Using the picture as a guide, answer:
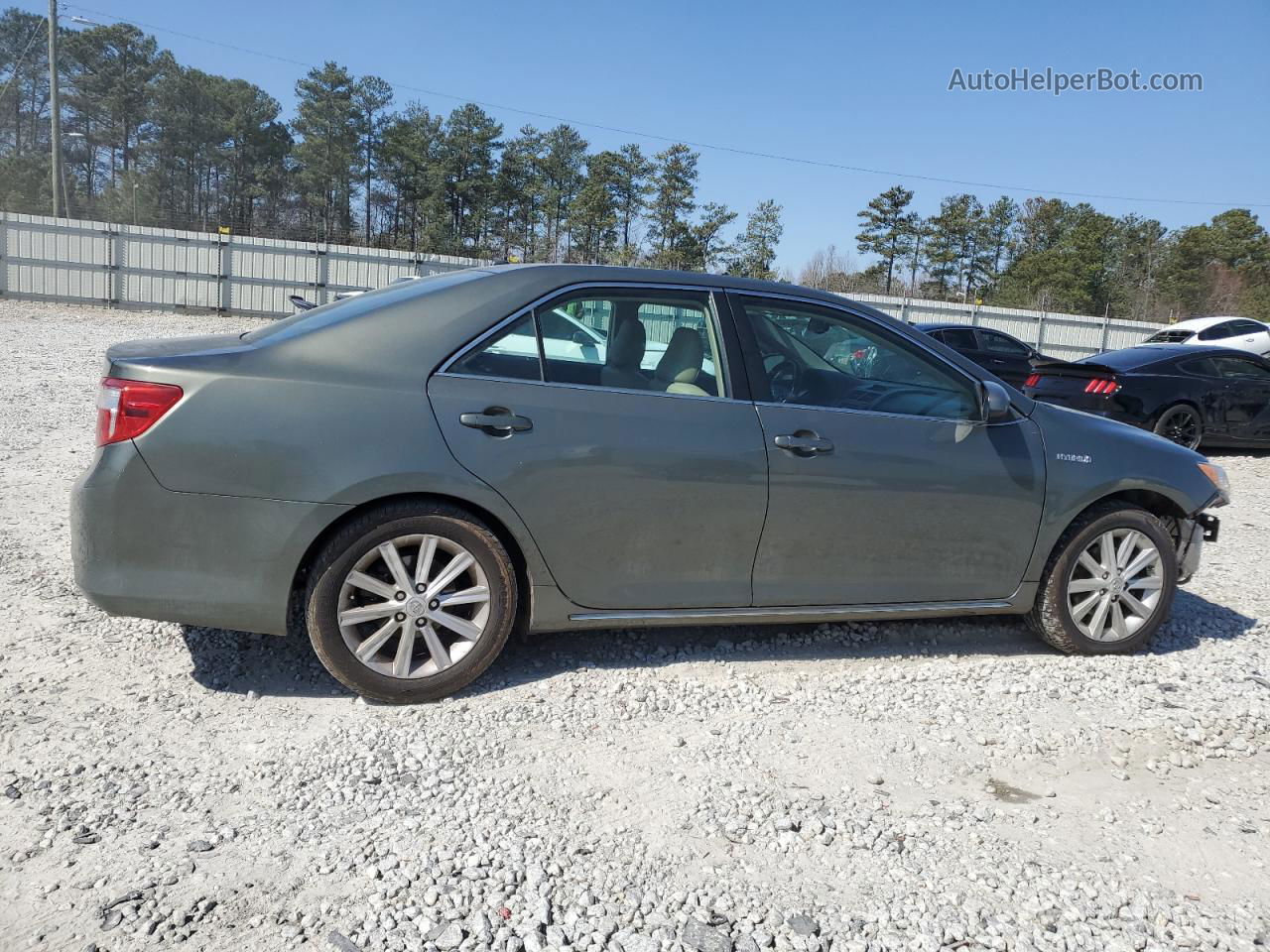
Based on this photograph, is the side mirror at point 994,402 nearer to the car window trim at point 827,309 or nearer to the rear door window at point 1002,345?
the car window trim at point 827,309

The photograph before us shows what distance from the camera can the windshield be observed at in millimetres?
3732

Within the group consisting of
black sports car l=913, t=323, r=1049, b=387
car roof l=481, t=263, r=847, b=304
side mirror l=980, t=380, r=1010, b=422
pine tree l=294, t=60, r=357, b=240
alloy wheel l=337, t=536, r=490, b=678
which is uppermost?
pine tree l=294, t=60, r=357, b=240

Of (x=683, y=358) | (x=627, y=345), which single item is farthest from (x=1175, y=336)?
(x=627, y=345)

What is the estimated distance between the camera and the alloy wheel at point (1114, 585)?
177 inches

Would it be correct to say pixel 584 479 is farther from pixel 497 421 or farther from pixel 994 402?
pixel 994 402

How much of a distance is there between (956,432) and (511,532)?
1.97 m

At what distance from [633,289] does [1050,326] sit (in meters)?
32.3

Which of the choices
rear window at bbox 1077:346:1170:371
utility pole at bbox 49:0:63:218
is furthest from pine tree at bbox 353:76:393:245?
rear window at bbox 1077:346:1170:371

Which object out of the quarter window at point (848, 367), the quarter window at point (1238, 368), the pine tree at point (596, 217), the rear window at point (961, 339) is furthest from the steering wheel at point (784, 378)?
the pine tree at point (596, 217)

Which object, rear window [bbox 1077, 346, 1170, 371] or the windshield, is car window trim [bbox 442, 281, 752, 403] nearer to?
the windshield

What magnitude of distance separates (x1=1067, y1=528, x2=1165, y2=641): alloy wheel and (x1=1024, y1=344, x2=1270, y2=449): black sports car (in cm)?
634

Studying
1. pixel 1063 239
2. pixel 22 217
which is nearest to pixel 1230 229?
pixel 1063 239

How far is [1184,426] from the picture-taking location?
11062mm

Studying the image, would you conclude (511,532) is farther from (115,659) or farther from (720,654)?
(115,659)
